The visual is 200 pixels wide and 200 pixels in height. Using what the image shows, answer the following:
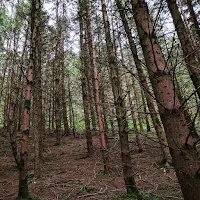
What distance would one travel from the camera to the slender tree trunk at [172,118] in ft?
4.03

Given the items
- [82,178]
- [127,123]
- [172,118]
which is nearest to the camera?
[172,118]

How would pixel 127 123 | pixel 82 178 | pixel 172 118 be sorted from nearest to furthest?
1. pixel 172 118
2. pixel 127 123
3. pixel 82 178

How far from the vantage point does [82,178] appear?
6.13m

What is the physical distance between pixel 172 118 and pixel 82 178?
5594 mm

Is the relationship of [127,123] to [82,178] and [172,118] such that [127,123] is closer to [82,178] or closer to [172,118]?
[172,118]

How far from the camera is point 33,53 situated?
16.6 ft

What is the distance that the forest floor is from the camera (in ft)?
14.1

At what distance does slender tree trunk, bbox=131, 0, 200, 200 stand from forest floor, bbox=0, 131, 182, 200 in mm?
873

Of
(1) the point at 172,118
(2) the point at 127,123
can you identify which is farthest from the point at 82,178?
(1) the point at 172,118

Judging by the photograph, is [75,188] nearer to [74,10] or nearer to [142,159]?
[142,159]

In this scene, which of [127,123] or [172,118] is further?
[127,123]

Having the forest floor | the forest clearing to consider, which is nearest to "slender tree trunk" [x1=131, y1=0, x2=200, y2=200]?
the forest clearing

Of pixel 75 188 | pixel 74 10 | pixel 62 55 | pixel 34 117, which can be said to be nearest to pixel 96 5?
pixel 74 10

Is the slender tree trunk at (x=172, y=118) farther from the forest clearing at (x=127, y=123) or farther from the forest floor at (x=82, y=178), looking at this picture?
the forest floor at (x=82, y=178)
